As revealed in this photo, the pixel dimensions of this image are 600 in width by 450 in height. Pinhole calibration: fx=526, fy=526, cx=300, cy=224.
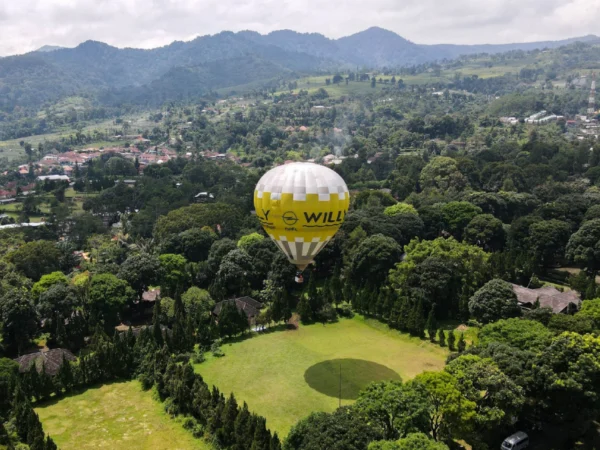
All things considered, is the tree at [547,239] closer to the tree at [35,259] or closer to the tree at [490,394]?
the tree at [490,394]

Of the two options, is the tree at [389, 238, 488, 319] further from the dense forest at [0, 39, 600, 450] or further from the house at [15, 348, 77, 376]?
the house at [15, 348, 77, 376]

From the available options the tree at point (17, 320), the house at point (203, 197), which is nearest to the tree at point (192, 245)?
the tree at point (17, 320)

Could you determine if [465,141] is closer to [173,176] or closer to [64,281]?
[173,176]

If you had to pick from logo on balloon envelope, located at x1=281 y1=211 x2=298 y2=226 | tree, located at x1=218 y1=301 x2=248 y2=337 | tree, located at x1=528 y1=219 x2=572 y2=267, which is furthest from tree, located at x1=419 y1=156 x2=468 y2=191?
logo on balloon envelope, located at x1=281 y1=211 x2=298 y2=226

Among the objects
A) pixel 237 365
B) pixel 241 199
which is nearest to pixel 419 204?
pixel 241 199

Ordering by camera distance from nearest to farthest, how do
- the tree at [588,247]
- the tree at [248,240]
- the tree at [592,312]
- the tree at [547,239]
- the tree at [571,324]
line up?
the tree at [571,324], the tree at [592,312], the tree at [588,247], the tree at [547,239], the tree at [248,240]

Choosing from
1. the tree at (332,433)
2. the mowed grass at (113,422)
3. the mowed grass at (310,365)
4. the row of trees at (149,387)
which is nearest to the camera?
the tree at (332,433)
